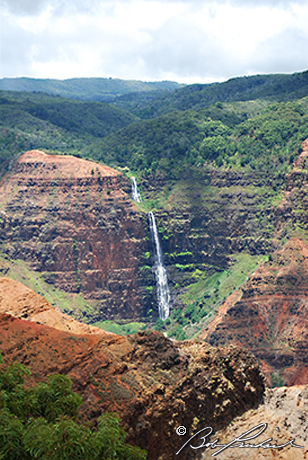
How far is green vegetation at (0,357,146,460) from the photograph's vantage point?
36875 mm

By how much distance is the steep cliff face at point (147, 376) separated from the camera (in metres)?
53.1

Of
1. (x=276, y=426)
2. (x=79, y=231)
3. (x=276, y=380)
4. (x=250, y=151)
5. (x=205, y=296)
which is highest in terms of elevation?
(x=250, y=151)

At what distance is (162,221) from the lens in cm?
18412

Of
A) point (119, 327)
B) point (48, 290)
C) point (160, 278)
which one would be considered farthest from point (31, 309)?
point (160, 278)

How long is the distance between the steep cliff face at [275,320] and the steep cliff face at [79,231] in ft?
114

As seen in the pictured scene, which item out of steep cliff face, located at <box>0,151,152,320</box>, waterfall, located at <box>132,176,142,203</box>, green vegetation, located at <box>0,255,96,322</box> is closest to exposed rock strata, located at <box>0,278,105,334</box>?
green vegetation, located at <box>0,255,96,322</box>

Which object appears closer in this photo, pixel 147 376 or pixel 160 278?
pixel 147 376

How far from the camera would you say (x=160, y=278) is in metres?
182

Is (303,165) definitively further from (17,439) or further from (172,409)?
(17,439)

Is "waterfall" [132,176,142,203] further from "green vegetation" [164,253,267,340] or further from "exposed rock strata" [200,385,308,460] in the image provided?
"exposed rock strata" [200,385,308,460]

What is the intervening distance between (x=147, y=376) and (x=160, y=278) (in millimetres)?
124956

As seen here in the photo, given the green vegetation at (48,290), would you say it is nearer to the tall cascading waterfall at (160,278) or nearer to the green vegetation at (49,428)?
the tall cascading waterfall at (160,278)

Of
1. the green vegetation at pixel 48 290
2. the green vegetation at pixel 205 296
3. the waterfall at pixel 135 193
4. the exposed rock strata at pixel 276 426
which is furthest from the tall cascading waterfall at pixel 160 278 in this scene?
the exposed rock strata at pixel 276 426
